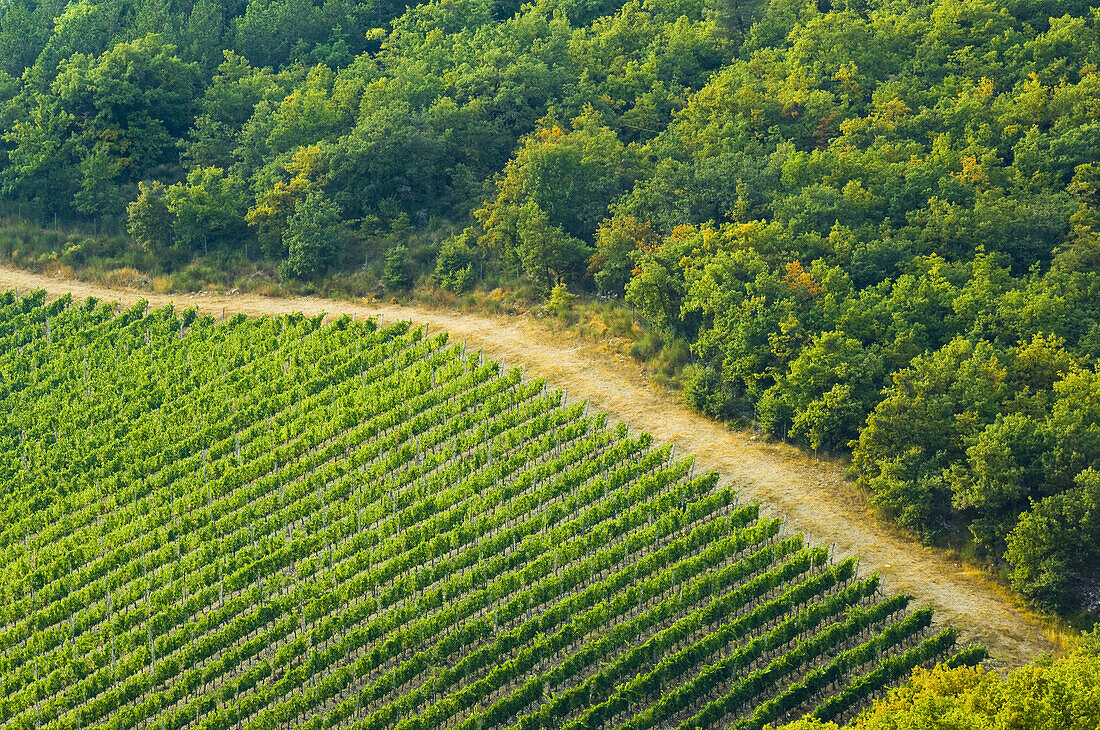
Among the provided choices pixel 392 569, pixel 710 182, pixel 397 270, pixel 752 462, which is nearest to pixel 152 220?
pixel 397 270

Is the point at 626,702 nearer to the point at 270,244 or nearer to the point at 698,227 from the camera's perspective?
the point at 698,227

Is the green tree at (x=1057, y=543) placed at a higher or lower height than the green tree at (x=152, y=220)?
lower

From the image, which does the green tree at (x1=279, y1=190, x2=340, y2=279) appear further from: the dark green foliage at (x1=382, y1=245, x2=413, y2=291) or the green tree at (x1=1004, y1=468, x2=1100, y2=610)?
the green tree at (x1=1004, y1=468, x2=1100, y2=610)

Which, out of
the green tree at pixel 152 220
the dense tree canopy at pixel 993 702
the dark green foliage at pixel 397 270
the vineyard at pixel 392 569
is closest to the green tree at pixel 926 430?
the vineyard at pixel 392 569

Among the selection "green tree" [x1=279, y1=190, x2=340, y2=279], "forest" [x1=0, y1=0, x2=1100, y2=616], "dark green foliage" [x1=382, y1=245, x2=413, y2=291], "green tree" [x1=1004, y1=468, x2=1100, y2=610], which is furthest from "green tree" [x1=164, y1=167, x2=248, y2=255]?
"green tree" [x1=1004, y1=468, x2=1100, y2=610]

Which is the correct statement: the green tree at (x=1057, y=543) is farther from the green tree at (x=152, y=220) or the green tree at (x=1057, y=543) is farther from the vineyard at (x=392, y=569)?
the green tree at (x=152, y=220)

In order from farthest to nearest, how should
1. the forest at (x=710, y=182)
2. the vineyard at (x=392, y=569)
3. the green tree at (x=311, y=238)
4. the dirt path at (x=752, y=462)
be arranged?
the green tree at (x=311, y=238) → the forest at (x=710, y=182) → the dirt path at (x=752, y=462) → the vineyard at (x=392, y=569)
